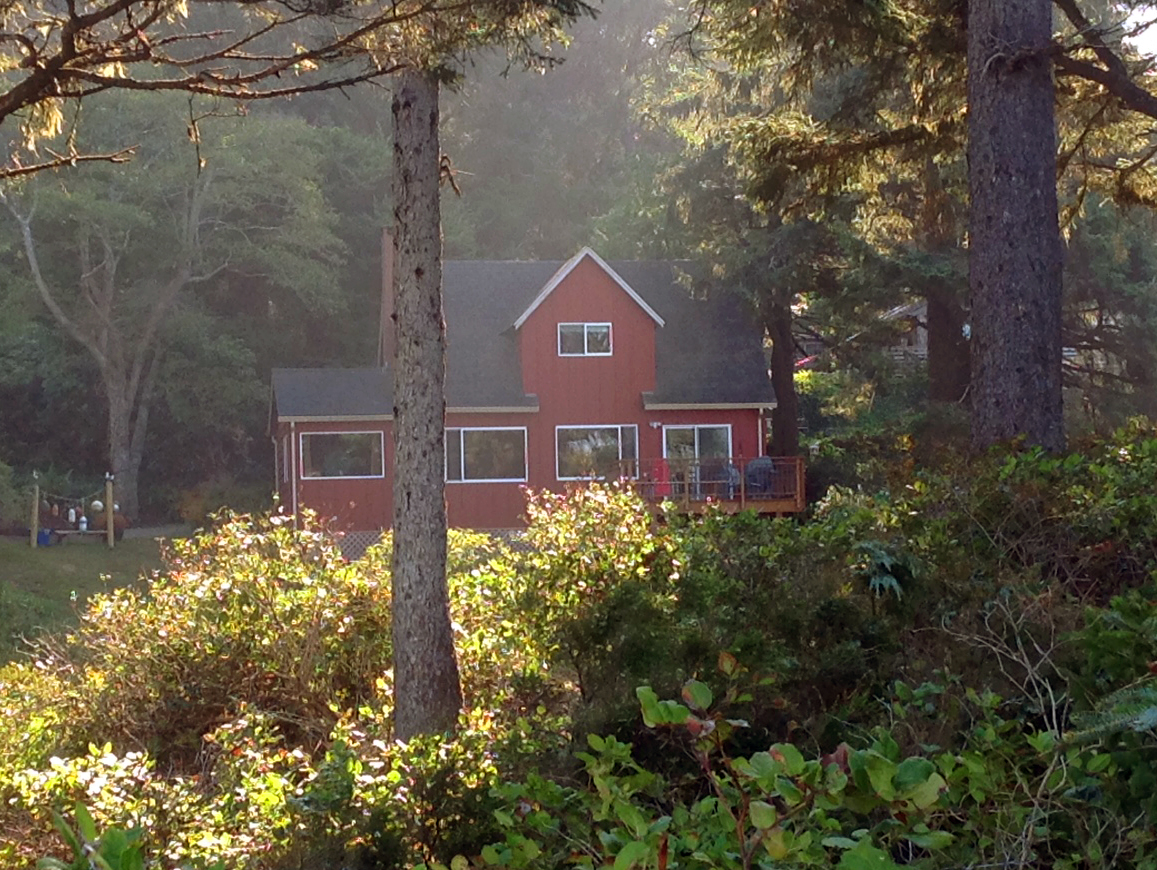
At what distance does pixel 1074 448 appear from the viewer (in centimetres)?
968

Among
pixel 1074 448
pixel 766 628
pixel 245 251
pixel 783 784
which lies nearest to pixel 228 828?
pixel 766 628

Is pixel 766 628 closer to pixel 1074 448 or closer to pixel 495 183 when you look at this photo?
pixel 1074 448

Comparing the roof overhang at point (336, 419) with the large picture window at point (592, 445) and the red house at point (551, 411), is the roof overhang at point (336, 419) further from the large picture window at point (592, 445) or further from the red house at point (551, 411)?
the large picture window at point (592, 445)

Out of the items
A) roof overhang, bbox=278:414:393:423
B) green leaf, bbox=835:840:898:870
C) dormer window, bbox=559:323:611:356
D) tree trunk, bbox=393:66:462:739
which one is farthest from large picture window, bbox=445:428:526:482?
green leaf, bbox=835:840:898:870

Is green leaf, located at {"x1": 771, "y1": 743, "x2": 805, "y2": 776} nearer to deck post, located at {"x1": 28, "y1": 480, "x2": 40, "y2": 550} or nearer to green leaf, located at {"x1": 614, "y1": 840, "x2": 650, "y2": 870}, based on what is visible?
green leaf, located at {"x1": 614, "y1": 840, "x2": 650, "y2": 870}

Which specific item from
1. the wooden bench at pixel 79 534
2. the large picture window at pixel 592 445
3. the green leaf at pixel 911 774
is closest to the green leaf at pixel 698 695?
the green leaf at pixel 911 774

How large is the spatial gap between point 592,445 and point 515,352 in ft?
8.65

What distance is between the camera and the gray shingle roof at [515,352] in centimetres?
2797

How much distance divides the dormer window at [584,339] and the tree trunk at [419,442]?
20.4 m

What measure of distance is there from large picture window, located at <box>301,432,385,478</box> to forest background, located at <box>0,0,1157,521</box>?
238 inches

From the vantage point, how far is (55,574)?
2659 cm

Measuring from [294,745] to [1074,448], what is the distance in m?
5.84

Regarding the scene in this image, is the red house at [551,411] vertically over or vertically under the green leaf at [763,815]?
over

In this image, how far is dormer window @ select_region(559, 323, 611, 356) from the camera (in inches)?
1105
